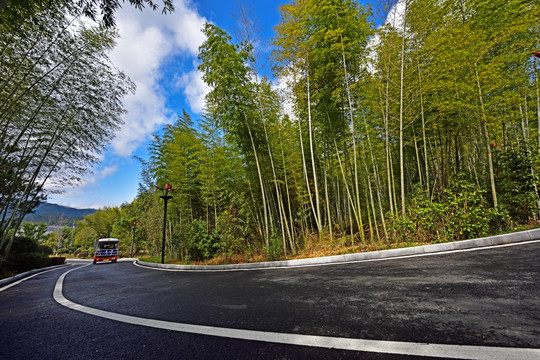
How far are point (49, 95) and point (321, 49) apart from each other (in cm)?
829

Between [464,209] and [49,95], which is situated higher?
[49,95]

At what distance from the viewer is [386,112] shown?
5555 mm

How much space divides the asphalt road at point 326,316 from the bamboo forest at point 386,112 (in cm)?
279

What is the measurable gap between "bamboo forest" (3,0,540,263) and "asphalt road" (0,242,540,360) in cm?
279

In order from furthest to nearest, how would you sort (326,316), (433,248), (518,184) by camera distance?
(518,184) → (433,248) → (326,316)

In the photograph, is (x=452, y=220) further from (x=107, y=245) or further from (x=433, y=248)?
(x=107, y=245)

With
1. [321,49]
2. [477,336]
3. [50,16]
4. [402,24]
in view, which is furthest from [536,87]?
[50,16]

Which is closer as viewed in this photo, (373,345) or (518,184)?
(373,345)

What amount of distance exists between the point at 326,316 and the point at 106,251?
21.0m

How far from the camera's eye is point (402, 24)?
5.33 m

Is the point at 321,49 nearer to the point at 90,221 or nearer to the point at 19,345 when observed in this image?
the point at 19,345

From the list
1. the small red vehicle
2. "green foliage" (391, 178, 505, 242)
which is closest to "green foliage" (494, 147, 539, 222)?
"green foliage" (391, 178, 505, 242)

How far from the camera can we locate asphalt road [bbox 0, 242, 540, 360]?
4.42ft

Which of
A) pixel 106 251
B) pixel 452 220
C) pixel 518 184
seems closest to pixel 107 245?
pixel 106 251
